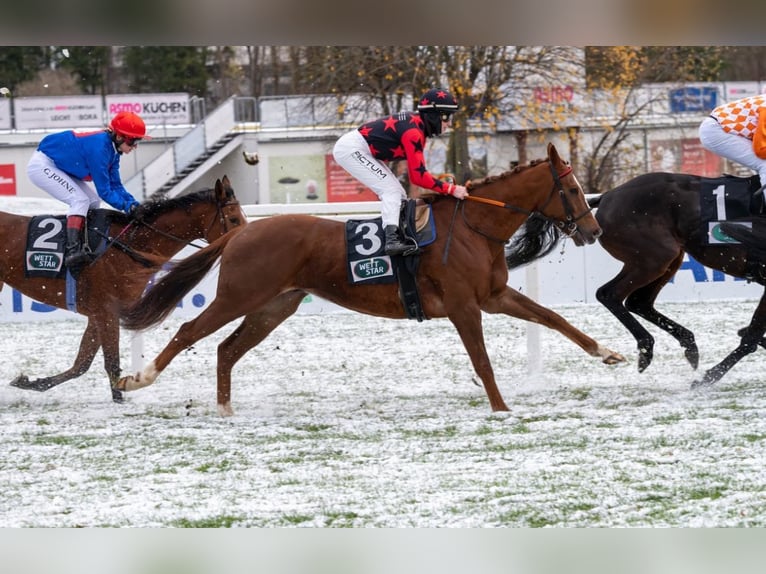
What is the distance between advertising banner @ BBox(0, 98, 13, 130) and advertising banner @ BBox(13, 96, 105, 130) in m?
0.18

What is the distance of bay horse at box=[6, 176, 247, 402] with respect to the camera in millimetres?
8086

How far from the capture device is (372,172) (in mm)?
7281

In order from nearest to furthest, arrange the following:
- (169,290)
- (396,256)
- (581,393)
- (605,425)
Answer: (605,425) < (396,256) < (169,290) < (581,393)

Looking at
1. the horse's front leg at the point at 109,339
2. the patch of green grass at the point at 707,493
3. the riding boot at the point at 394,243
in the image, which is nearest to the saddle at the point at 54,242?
the horse's front leg at the point at 109,339

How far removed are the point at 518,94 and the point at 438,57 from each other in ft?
7.06

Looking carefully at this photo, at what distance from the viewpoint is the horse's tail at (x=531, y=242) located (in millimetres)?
7848

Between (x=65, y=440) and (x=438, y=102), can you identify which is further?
(x=438, y=102)

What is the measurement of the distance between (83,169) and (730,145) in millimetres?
4780

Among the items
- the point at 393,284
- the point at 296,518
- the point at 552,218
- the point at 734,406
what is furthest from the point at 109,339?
the point at 734,406

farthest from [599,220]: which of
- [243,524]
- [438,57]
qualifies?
[438,57]

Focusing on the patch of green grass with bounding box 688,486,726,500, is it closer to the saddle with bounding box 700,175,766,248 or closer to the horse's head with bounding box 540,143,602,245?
the horse's head with bounding box 540,143,602,245

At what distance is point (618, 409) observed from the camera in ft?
22.8

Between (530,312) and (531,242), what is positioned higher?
(531,242)

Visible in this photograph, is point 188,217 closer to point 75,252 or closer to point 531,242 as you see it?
point 75,252
